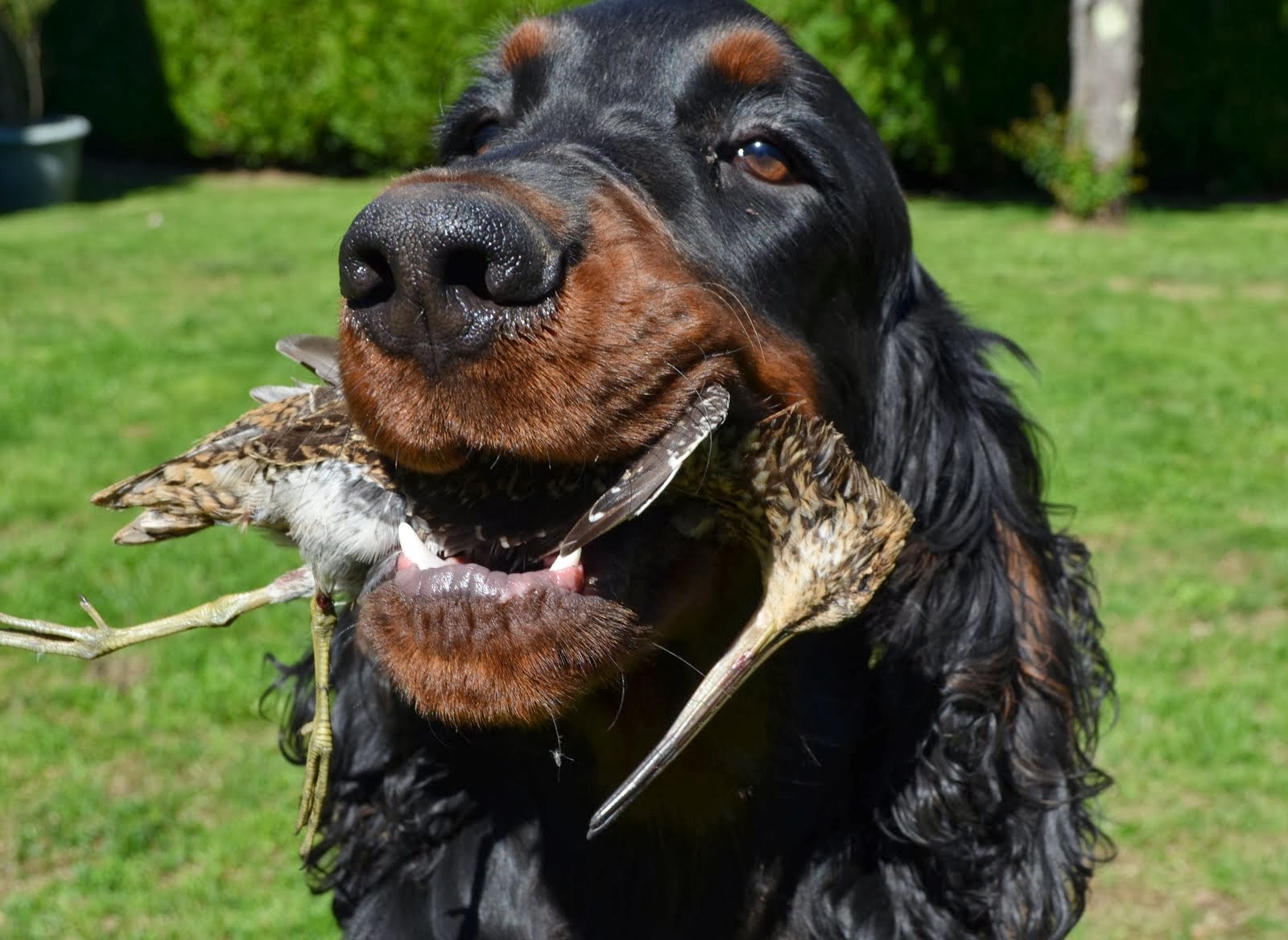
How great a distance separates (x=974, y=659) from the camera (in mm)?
2217

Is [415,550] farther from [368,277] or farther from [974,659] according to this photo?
[974,659]

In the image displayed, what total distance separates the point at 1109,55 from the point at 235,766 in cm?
980

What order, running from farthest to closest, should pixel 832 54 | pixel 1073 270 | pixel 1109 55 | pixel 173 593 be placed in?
pixel 832 54 < pixel 1109 55 < pixel 1073 270 < pixel 173 593

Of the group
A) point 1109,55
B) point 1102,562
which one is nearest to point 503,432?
point 1102,562

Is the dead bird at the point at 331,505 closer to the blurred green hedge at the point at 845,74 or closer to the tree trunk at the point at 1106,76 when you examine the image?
the tree trunk at the point at 1106,76

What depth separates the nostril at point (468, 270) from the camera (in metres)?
1.48

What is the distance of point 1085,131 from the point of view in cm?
1161

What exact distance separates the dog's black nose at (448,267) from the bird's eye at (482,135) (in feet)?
2.66

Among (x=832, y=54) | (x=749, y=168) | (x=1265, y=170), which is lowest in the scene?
(x=1265, y=170)

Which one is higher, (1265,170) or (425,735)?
(425,735)

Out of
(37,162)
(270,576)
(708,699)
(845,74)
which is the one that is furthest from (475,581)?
(845,74)

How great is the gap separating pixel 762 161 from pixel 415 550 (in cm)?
83

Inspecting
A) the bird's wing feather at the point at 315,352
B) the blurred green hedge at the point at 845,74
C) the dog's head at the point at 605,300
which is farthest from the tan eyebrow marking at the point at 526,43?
the blurred green hedge at the point at 845,74

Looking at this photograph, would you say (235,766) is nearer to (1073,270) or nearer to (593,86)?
(593,86)
